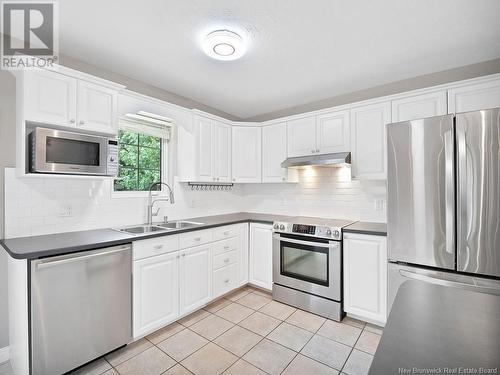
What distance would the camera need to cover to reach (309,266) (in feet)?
9.50

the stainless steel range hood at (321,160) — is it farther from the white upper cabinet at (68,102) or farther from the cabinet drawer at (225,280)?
Answer: the white upper cabinet at (68,102)

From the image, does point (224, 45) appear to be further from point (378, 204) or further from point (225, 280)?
point (225, 280)

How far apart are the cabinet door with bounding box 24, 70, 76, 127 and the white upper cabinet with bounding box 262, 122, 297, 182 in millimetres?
2321

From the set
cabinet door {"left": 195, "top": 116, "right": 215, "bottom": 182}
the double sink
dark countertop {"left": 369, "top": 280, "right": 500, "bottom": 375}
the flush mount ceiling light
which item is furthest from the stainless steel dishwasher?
dark countertop {"left": 369, "top": 280, "right": 500, "bottom": 375}

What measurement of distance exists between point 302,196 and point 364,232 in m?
1.25

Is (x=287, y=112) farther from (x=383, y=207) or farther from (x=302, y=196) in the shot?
(x=383, y=207)

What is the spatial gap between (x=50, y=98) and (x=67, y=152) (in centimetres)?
43

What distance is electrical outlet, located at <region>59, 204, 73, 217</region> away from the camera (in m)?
2.32

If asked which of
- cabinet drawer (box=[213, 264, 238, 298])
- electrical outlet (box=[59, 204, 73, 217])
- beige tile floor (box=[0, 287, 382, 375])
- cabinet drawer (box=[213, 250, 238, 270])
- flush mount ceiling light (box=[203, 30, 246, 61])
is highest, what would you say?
flush mount ceiling light (box=[203, 30, 246, 61])

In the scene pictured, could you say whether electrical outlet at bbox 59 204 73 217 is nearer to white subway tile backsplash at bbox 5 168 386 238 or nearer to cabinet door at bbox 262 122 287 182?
white subway tile backsplash at bbox 5 168 386 238

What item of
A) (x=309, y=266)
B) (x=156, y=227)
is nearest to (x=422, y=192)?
(x=309, y=266)

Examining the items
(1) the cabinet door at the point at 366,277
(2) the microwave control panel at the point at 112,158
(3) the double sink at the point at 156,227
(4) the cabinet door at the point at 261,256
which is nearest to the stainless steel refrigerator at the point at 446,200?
(1) the cabinet door at the point at 366,277

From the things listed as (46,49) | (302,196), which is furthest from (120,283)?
(302,196)

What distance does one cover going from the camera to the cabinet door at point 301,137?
3.29m
